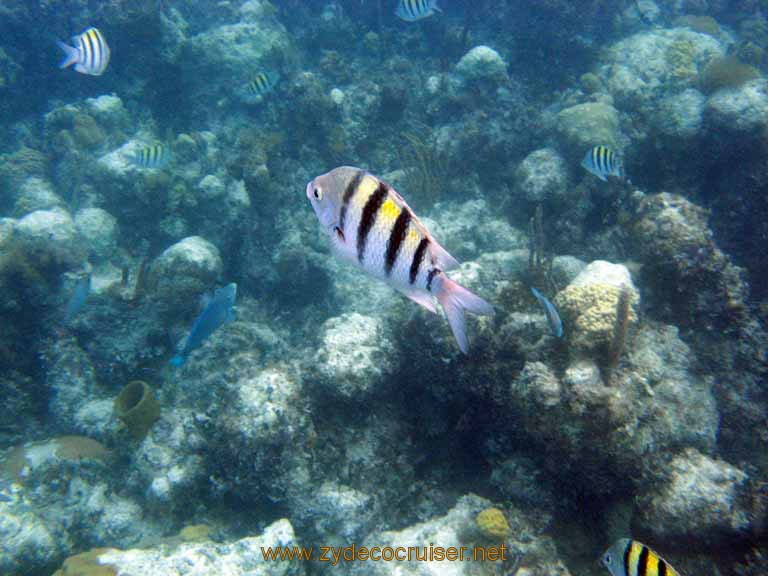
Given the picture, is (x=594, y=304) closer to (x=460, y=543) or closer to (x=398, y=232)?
(x=460, y=543)

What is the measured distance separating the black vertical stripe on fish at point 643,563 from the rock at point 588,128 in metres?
5.74

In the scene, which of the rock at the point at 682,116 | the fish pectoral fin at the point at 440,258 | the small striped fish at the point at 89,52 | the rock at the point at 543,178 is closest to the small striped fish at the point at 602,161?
the rock at the point at 543,178

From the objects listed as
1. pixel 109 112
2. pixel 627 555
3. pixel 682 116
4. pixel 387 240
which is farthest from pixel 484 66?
pixel 109 112

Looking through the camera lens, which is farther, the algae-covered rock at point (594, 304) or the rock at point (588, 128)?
the rock at point (588, 128)

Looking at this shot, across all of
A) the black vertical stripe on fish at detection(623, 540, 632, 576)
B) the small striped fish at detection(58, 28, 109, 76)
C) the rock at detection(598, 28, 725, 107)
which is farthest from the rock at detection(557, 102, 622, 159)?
the small striped fish at detection(58, 28, 109, 76)

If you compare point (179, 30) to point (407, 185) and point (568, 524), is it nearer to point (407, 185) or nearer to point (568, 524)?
point (407, 185)

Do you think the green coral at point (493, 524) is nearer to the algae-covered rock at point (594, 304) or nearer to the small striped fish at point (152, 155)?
the algae-covered rock at point (594, 304)

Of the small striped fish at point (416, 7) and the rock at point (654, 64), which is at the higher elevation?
the rock at point (654, 64)

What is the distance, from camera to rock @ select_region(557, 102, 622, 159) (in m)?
6.61

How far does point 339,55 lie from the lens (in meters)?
10.6

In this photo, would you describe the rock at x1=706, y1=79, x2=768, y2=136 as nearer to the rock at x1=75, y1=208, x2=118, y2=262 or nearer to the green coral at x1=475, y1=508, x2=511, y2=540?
the green coral at x1=475, y1=508, x2=511, y2=540

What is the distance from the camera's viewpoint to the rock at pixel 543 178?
247 inches

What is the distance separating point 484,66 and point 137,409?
336 inches

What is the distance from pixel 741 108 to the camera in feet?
20.2
